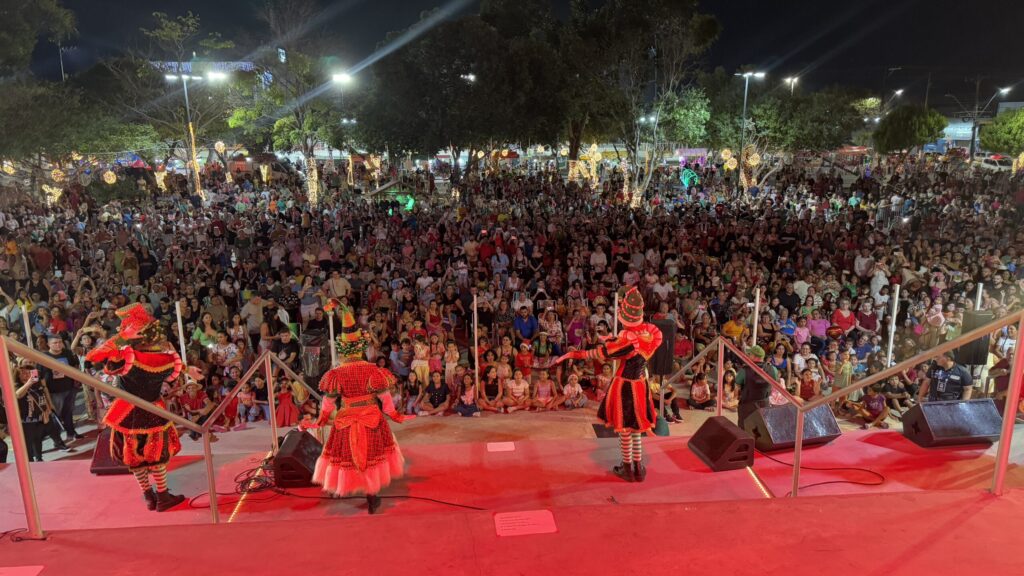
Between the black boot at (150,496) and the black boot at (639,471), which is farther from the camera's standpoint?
the black boot at (639,471)

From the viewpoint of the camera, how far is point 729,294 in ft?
37.0

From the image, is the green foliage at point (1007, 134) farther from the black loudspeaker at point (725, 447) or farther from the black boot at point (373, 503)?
the black boot at point (373, 503)

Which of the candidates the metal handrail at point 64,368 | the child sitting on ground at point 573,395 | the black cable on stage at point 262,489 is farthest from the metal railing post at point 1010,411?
the child sitting on ground at point 573,395

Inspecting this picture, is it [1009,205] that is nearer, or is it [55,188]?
[1009,205]

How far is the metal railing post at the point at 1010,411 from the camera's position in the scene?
2.98 m

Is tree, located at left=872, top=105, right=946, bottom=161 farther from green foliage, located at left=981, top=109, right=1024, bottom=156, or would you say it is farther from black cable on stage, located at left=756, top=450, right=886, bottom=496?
black cable on stage, located at left=756, top=450, right=886, bottom=496

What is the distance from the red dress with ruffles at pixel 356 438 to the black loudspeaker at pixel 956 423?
4659 mm

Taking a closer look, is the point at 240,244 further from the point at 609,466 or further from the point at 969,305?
the point at 969,305

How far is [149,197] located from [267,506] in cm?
2576

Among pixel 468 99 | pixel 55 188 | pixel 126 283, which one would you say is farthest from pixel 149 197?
pixel 126 283

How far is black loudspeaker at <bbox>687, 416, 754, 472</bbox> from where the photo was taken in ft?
17.4

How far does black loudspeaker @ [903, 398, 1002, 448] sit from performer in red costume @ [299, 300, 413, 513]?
4.66 m

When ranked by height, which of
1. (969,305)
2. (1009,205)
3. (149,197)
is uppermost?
(149,197)

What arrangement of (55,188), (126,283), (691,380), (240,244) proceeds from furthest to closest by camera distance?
1. (55,188)
2. (240,244)
3. (126,283)
4. (691,380)
